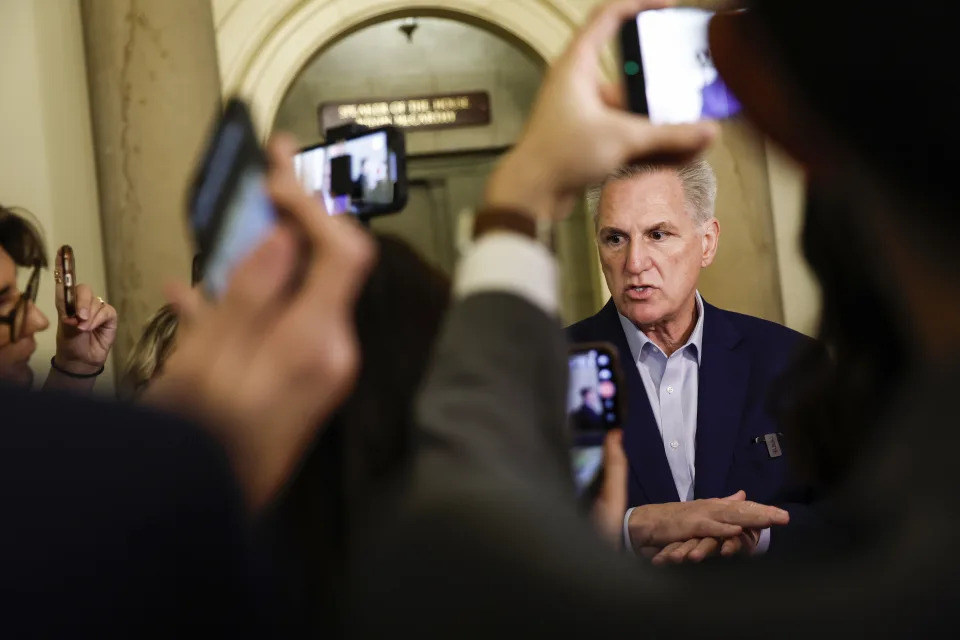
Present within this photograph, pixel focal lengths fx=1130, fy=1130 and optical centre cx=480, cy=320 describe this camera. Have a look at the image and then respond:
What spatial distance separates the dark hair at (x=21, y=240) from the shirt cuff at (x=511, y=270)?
6.36 feet

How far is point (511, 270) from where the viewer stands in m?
0.62

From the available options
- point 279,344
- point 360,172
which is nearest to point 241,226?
point 279,344

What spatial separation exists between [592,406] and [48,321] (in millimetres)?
1317

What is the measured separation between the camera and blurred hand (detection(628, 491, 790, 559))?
158cm

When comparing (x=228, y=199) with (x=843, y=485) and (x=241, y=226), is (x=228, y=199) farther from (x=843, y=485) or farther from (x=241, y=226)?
(x=843, y=485)

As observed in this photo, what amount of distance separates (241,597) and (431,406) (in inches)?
6.3

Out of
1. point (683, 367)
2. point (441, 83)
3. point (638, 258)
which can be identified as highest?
point (441, 83)

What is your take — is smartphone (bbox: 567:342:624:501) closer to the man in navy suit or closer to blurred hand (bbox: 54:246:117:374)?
the man in navy suit

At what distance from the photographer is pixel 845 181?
0.52m

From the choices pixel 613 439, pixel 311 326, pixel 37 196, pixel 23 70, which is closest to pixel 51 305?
pixel 37 196

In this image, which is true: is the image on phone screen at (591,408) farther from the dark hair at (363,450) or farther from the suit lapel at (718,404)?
the suit lapel at (718,404)

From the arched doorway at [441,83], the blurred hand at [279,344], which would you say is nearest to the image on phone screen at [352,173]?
the blurred hand at [279,344]

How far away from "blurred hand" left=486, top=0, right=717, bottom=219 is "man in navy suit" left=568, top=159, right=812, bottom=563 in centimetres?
98

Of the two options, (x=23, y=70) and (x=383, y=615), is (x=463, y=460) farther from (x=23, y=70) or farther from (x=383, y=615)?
(x=23, y=70)
